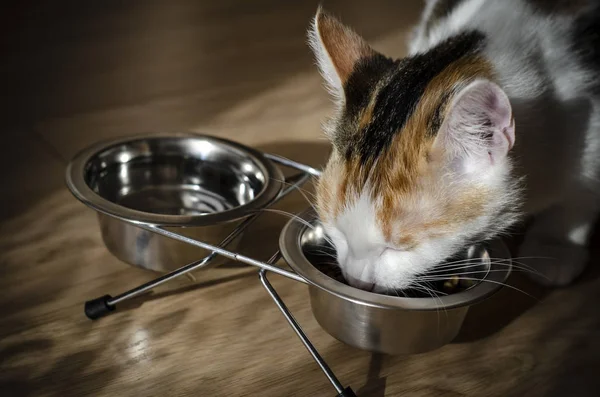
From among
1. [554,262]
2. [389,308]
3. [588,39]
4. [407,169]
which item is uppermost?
[588,39]

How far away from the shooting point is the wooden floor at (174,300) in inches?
39.9

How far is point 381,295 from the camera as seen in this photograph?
92cm

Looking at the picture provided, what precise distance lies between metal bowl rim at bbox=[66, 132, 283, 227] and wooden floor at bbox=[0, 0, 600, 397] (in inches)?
5.9

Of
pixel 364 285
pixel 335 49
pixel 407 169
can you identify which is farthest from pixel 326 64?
pixel 364 285

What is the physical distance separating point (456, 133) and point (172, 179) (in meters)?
0.61

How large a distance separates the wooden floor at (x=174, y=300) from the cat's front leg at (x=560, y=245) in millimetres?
30

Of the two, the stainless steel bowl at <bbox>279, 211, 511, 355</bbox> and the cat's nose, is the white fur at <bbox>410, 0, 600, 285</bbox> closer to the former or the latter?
the stainless steel bowl at <bbox>279, 211, 511, 355</bbox>

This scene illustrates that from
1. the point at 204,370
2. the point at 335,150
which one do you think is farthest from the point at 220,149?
the point at 204,370

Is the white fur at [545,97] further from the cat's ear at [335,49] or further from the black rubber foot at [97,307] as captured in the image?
the black rubber foot at [97,307]

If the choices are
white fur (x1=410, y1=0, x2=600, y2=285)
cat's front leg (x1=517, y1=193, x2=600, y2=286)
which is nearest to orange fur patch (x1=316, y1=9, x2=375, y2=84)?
white fur (x1=410, y1=0, x2=600, y2=285)

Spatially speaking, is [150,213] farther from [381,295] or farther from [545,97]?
[545,97]

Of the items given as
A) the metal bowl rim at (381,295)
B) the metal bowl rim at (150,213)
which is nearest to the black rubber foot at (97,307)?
the metal bowl rim at (150,213)

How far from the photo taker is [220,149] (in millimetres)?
1307

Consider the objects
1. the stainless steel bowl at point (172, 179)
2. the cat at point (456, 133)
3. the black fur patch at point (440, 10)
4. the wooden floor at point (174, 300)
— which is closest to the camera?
the cat at point (456, 133)
